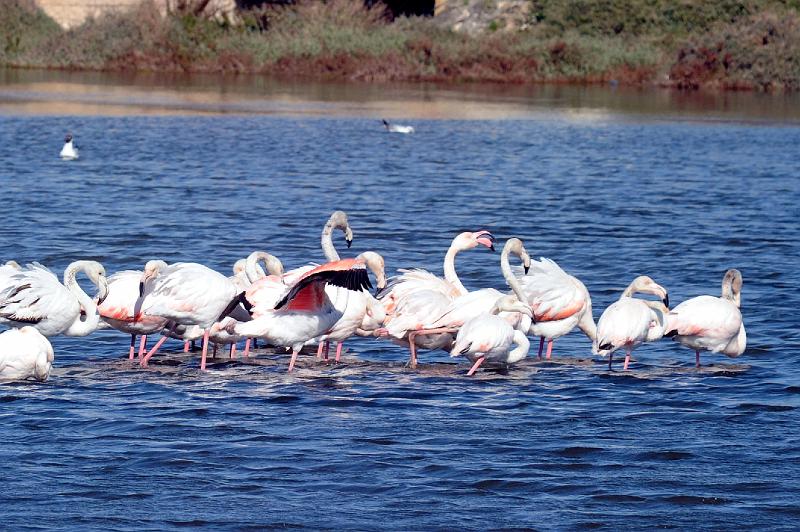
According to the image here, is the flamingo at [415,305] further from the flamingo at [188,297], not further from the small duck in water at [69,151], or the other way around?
the small duck in water at [69,151]

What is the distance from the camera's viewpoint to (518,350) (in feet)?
32.3

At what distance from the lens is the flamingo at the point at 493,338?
9.48 metres

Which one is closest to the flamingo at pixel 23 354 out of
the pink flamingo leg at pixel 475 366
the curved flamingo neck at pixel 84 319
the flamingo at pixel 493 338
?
the curved flamingo neck at pixel 84 319

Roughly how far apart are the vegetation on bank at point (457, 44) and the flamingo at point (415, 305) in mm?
37488

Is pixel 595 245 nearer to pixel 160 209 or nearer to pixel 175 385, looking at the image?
pixel 160 209

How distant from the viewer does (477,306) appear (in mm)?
10086

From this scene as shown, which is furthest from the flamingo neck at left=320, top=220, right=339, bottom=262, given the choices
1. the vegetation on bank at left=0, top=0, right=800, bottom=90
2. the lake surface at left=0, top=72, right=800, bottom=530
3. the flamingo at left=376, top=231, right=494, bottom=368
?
the vegetation on bank at left=0, top=0, right=800, bottom=90

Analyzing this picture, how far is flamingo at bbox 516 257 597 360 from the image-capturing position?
409 inches

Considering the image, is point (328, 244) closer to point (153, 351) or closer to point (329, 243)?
point (329, 243)

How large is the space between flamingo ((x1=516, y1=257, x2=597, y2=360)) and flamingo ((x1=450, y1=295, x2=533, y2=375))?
373 mm

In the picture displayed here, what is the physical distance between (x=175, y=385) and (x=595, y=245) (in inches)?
309

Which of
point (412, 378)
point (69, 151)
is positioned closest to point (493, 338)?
point (412, 378)

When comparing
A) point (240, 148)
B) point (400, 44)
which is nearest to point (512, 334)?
point (240, 148)

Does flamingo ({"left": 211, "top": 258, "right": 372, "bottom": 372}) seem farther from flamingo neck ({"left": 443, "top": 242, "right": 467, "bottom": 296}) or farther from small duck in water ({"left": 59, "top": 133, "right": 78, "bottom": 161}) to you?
small duck in water ({"left": 59, "top": 133, "right": 78, "bottom": 161})
